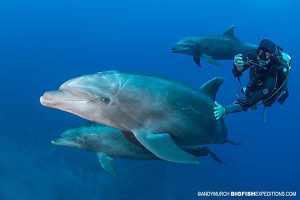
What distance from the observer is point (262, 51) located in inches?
239

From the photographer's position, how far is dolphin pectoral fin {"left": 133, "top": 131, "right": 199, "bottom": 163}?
495cm

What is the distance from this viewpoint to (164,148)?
5.07m

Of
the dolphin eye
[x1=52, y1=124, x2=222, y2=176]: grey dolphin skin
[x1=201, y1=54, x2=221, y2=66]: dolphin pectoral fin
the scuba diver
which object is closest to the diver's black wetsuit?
the scuba diver

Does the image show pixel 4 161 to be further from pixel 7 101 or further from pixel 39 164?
pixel 7 101

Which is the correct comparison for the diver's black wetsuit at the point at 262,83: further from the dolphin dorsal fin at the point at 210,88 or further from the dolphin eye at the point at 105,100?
the dolphin eye at the point at 105,100

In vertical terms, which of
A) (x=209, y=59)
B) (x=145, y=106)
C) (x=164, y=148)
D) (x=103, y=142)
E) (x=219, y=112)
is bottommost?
(x=103, y=142)

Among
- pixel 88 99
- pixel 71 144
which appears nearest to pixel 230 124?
pixel 71 144

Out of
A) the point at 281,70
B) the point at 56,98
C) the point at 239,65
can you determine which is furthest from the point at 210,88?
the point at 56,98

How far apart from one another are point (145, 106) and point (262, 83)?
6.49 ft

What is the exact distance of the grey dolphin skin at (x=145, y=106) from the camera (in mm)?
4707

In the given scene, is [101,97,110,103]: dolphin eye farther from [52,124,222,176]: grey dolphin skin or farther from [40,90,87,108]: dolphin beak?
A: [52,124,222,176]: grey dolphin skin

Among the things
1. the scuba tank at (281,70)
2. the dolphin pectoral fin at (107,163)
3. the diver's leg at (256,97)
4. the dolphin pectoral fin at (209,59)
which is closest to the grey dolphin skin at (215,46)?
the dolphin pectoral fin at (209,59)

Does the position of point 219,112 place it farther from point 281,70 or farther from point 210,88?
point 281,70

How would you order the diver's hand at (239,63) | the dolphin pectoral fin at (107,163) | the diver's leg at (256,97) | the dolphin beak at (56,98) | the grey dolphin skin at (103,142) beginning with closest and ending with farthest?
the dolphin beak at (56,98) < the diver's leg at (256,97) < the diver's hand at (239,63) < the grey dolphin skin at (103,142) < the dolphin pectoral fin at (107,163)
